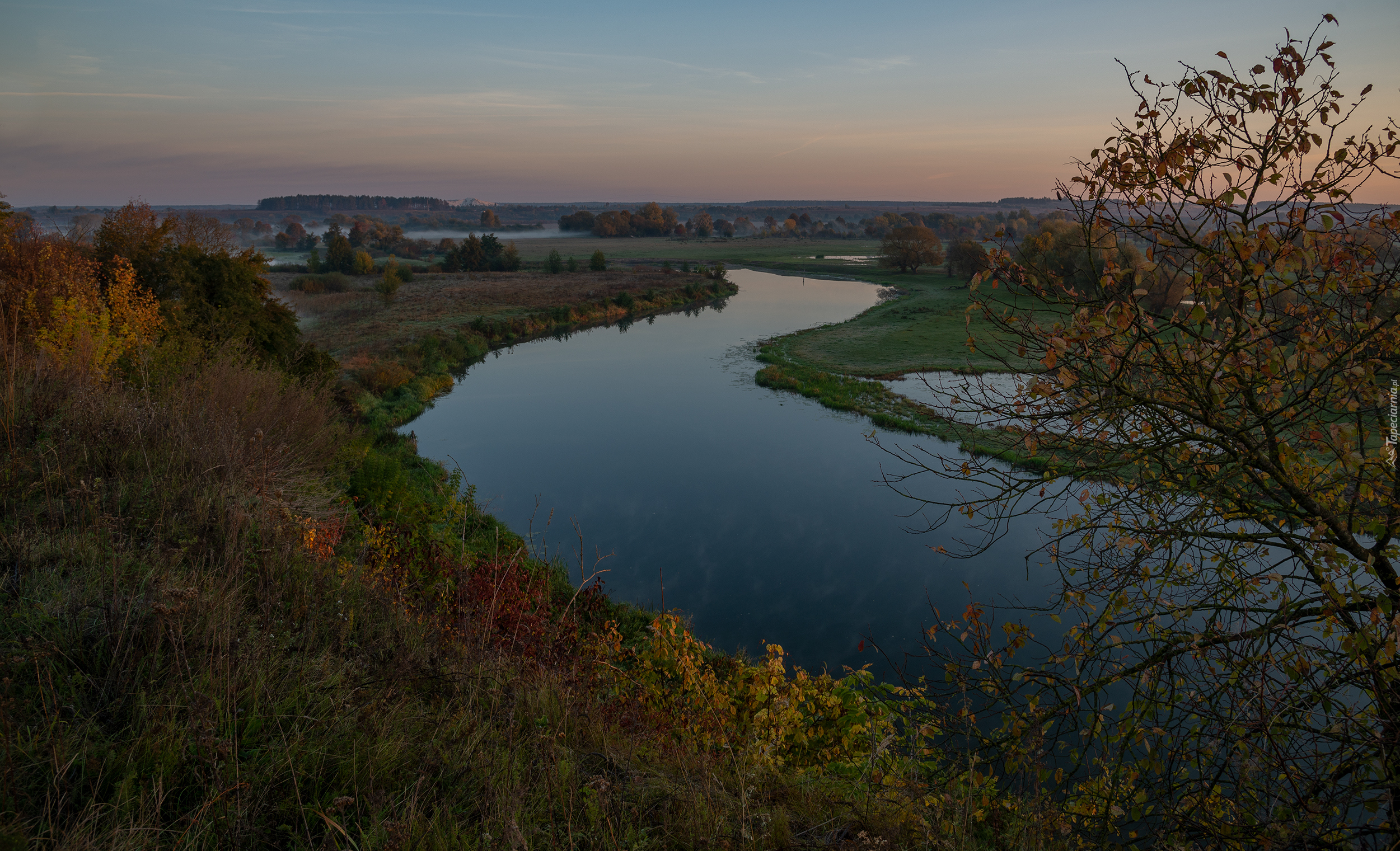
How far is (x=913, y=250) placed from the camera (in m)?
76.0

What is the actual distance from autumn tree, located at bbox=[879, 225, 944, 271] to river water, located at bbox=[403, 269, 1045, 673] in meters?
48.9

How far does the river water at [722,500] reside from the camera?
43.1ft

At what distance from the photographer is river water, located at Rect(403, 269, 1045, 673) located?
13141 mm

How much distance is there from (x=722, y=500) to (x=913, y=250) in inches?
2571

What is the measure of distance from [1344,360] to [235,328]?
20453 millimetres

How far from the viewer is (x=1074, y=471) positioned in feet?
15.7

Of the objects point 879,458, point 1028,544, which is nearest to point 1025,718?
point 1028,544

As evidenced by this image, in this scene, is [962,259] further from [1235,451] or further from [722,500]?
[1235,451]

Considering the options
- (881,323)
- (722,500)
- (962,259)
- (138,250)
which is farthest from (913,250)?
(138,250)

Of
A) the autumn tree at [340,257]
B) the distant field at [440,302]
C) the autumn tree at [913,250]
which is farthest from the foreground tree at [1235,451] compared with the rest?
the autumn tree at [340,257]

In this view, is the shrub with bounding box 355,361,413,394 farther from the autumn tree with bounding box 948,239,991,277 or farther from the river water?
the autumn tree with bounding box 948,239,991,277

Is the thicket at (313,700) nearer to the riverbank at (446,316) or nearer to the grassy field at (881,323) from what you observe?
the grassy field at (881,323)

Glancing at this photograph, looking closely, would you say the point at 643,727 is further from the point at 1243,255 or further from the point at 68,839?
the point at 1243,255

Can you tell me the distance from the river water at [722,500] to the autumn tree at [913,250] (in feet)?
160
